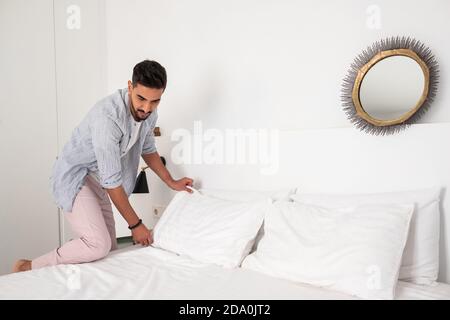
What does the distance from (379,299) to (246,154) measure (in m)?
1.02

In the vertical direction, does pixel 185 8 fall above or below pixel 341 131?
above

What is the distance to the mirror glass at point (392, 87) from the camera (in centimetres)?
145

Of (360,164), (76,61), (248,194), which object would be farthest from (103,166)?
(76,61)

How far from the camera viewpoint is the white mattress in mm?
1214

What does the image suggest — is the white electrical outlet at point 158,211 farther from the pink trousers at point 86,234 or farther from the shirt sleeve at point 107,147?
the shirt sleeve at point 107,147

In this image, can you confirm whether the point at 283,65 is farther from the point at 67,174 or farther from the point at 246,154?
the point at 67,174

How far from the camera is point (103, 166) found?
5.42ft

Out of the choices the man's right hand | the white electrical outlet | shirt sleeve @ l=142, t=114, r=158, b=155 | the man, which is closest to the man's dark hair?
the man

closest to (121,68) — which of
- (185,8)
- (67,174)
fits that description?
(185,8)

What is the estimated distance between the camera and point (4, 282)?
1329mm

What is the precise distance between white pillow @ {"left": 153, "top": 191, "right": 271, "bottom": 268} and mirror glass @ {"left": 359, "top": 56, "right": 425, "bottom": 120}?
60 centimetres

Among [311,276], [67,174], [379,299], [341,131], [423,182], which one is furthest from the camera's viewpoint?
[67,174]

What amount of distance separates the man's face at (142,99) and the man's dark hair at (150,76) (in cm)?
2

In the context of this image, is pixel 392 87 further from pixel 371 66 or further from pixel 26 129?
pixel 26 129
